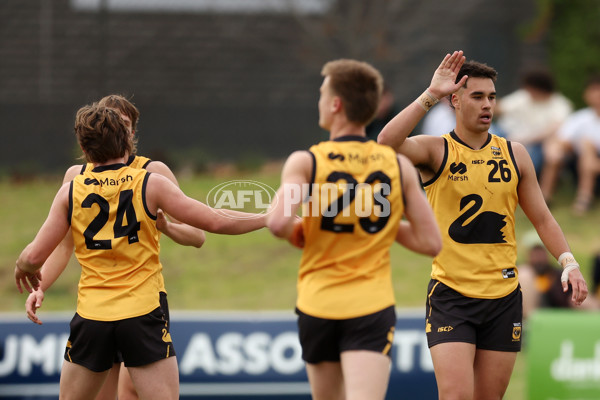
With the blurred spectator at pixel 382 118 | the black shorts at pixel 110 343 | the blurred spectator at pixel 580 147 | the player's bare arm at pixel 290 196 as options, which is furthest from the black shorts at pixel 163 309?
the blurred spectator at pixel 580 147

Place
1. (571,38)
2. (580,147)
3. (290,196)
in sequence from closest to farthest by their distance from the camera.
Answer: (290,196) < (580,147) < (571,38)

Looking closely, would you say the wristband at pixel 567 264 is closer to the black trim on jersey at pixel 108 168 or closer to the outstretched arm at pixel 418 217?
the outstretched arm at pixel 418 217

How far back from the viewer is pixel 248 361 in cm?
841

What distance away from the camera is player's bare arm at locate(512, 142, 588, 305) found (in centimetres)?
525

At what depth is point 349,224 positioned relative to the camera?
4.26 metres

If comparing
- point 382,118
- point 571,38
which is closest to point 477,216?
point 382,118

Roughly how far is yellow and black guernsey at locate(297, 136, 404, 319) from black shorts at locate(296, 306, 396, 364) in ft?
0.13

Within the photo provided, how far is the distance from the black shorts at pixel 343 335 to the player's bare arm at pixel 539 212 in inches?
55.4

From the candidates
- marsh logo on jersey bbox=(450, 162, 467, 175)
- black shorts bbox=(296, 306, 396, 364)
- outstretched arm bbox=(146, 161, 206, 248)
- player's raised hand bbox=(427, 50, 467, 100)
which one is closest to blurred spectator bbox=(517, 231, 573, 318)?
marsh logo on jersey bbox=(450, 162, 467, 175)

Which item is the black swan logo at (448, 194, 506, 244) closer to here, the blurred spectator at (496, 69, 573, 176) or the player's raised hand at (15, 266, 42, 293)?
the player's raised hand at (15, 266, 42, 293)

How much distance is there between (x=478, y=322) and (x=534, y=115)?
7.79 m

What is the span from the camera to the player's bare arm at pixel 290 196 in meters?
4.15

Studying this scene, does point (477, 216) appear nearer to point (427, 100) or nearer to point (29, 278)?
point (427, 100)

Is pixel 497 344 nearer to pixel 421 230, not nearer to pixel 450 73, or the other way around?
pixel 421 230
